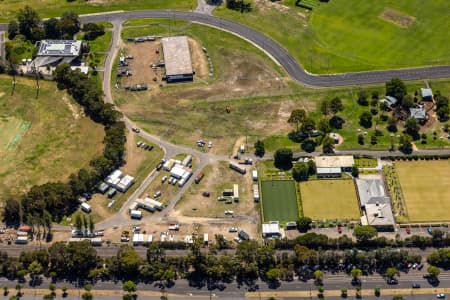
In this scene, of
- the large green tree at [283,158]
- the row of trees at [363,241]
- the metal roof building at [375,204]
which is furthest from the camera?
the large green tree at [283,158]

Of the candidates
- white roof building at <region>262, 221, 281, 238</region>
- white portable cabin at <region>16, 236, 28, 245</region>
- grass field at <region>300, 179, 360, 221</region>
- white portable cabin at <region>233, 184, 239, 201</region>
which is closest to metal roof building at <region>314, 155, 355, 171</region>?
grass field at <region>300, 179, 360, 221</region>

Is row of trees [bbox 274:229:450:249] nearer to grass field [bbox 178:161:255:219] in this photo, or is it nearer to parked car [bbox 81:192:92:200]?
grass field [bbox 178:161:255:219]

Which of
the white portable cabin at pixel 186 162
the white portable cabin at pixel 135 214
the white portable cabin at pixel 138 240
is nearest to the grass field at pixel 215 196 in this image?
the white portable cabin at pixel 186 162

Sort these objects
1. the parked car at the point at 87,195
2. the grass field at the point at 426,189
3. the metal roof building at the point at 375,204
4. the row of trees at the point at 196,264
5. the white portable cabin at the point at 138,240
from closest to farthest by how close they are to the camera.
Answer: the row of trees at the point at 196,264
the white portable cabin at the point at 138,240
the metal roof building at the point at 375,204
the grass field at the point at 426,189
the parked car at the point at 87,195

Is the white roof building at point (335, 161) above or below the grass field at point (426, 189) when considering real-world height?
above

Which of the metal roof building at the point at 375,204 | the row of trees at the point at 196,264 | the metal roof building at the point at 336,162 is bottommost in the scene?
the row of trees at the point at 196,264

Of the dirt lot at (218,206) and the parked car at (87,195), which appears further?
the parked car at (87,195)

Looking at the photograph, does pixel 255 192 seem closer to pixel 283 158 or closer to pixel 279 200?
pixel 279 200

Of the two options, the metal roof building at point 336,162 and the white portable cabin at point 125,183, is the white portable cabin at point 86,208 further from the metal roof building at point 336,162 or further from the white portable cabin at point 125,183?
the metal roof building at point 336,162
